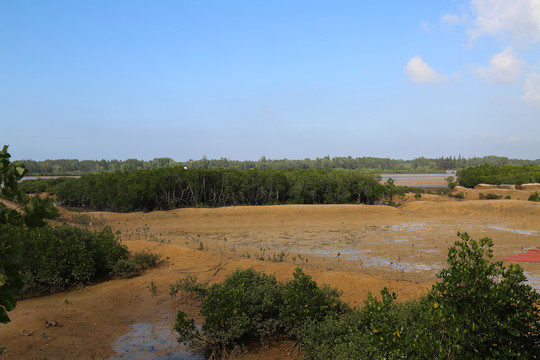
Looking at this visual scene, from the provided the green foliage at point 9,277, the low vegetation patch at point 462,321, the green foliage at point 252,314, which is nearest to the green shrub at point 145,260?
the green foliage at point 252,314

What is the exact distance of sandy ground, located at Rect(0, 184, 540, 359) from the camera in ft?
23.8

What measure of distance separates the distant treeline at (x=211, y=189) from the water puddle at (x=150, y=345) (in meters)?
22.1

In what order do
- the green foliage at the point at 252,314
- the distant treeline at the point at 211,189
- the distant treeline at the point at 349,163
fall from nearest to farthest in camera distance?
the green foliage at the point at 252,314
the distant treeline at the point at 211,189
the distant treeline at the point at 349,163

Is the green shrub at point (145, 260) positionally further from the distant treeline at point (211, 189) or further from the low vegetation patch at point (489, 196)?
the low vegetation patch at point (489, 196)

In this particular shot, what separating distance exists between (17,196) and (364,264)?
12.2 m

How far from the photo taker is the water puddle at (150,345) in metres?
6.79

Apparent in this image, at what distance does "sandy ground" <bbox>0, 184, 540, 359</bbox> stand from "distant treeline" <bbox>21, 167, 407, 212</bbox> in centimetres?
435

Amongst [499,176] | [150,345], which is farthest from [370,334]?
[499,176]

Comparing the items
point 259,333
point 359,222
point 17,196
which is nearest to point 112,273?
point 259,333

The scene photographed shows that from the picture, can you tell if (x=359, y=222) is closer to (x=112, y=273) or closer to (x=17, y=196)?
(x=112, y=273)

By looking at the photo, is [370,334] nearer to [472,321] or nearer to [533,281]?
[472,321]

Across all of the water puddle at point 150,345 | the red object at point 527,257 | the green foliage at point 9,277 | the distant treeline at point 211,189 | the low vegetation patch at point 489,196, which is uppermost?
the green foliage at point 9,277

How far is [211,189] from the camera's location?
31891 millimetres

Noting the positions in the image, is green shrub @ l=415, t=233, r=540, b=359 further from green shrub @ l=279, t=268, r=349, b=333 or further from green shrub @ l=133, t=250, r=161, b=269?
green shrub @ l=133, t=250, r=161, b=269
